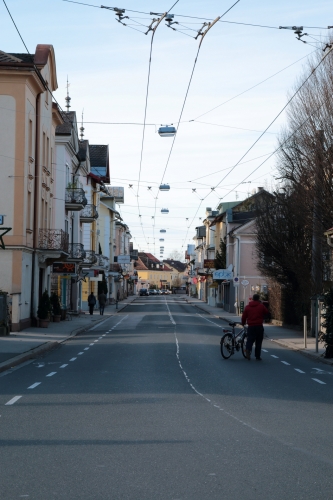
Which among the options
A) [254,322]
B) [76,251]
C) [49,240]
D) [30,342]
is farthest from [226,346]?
[76,251]

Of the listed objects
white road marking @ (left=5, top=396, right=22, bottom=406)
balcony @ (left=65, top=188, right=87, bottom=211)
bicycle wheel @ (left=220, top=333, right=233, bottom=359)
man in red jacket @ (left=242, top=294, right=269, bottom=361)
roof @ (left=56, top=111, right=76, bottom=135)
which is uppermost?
roof @ (left=56, top=111, right=76, bottom=135)

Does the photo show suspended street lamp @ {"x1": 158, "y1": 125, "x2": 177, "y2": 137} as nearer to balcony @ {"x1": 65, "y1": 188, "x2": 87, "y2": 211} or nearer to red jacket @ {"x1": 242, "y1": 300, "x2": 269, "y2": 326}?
red jacket @ {"x1": 242, "y1": 300, "x2": 269, "y2": 326}

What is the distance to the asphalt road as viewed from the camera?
6305 millimetres

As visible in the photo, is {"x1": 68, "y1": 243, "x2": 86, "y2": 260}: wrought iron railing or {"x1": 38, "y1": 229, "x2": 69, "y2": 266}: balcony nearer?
{"x1": 38, "y1": 229, "x2": 69, "y2": 266}: balcony

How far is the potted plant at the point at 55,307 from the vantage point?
124ft

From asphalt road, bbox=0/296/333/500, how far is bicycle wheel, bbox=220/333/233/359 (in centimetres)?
186

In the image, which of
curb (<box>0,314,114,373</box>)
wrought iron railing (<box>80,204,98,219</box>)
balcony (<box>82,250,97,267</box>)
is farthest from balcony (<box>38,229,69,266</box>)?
wrought iron railing (<box>80,204,98,219</box>)

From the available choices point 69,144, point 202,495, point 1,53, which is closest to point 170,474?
point 202,495

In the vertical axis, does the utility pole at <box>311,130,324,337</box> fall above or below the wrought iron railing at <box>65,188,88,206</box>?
below

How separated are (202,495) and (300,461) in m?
1.71

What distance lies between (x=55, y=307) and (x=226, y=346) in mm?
19915

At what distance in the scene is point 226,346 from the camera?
19562 millimetres

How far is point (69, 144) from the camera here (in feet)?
142

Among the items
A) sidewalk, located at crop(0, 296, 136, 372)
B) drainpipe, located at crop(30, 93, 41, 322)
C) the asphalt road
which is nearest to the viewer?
the asphalt road
